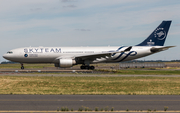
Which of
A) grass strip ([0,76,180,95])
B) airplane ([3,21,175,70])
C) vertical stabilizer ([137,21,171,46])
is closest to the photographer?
grass strip ([0,76,180,95])

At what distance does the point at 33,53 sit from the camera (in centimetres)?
4294

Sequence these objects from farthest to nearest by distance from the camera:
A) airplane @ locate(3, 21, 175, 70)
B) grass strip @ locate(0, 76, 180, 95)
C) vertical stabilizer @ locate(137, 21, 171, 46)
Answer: vertical stabilizer @ locate(137, 21, 171, 46) → airplane @ locate(3, 21, 175, 70) → grass strip @ locate(0, 76, 180, 95)

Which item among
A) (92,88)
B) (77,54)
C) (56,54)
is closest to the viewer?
(92,88)

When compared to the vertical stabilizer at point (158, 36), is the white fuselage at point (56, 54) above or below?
below

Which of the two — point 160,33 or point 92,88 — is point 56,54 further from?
point 92,88

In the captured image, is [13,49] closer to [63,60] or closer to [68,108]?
[63,60]

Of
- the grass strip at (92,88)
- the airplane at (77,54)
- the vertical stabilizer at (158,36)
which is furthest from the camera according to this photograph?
the vertical stabilizer at (158,36)

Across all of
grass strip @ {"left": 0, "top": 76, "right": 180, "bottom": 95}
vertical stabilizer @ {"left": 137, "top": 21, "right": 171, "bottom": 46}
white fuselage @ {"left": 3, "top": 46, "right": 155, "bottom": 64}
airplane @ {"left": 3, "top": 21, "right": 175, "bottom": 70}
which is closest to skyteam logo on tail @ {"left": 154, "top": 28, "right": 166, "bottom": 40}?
vertical stabilizer @ {"left": 137, "top": 21, "right": 171, "bottom": 46}

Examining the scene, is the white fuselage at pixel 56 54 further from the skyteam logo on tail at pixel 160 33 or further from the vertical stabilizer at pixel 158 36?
the skyteam logo on tail at pixel 160 33

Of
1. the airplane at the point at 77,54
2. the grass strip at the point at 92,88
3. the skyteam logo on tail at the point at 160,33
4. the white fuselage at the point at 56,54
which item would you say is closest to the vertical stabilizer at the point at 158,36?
the skyteam logo on tail at the point at 160,33

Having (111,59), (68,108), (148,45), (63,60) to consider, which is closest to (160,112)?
(68,108)

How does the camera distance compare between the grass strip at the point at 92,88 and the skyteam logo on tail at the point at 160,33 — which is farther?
the skyteam logo on tail at the point at 160,33

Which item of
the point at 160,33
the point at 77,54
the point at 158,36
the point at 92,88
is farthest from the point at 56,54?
the point at 92,88

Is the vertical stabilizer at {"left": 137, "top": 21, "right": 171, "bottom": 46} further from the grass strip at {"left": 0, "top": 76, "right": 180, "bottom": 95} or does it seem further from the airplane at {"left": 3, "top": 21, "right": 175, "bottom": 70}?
the grass strip at {"left": 0, "top": 76, "right": 180, "bottom": 95}
